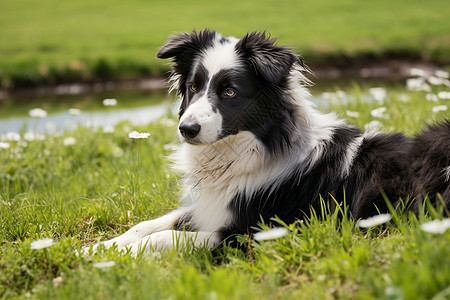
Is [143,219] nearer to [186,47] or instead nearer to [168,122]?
[186,47]

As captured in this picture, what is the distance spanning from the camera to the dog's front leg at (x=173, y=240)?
3400mm

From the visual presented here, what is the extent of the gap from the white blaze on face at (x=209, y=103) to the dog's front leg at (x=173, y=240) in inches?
26.9

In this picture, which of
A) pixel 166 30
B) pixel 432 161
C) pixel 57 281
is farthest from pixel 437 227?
pixel 166 30

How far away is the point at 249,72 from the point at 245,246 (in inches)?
53.1

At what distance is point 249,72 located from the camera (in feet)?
12.4

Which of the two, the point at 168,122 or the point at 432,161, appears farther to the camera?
the point at 168,122

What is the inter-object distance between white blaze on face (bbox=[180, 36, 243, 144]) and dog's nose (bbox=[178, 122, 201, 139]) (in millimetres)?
24

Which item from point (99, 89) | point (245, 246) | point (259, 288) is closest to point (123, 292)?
point (259, 288)

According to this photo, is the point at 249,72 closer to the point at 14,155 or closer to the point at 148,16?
the point at 14,155

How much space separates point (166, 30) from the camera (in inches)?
894

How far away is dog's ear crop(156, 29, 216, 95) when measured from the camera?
3.97 m

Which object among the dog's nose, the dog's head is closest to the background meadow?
the dog's head

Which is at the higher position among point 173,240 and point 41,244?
point 41,244

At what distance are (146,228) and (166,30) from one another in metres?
20.0
